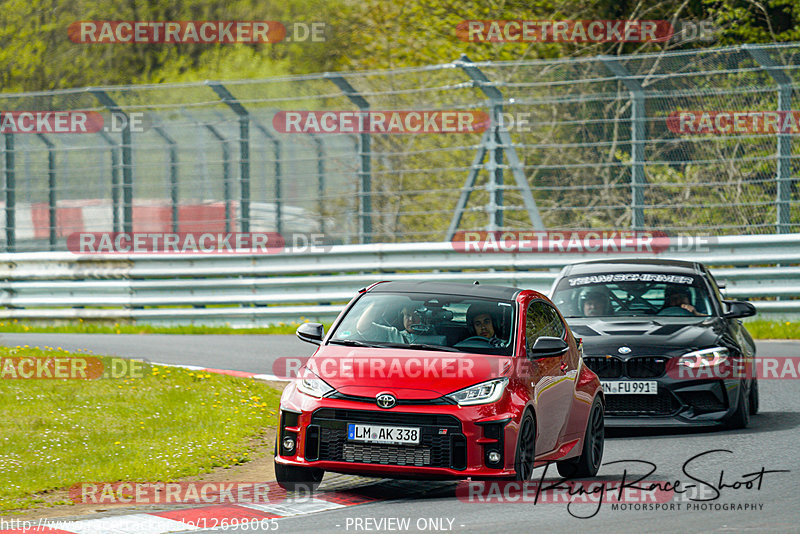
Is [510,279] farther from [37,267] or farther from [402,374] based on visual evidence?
[402,374]

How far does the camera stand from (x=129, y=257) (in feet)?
66.9

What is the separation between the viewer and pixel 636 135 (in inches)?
725

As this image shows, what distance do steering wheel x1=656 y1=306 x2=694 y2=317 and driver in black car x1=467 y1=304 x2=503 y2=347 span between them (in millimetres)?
3511

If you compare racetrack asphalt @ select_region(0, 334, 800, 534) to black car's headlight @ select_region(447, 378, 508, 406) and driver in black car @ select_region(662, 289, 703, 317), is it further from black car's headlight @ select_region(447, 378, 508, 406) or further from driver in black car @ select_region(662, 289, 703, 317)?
driver in black car @ select_region(662, 289, 703, 317)

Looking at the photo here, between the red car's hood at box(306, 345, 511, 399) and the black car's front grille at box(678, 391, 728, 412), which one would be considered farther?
the black car's front grille at box(678, 391, 728, 412)

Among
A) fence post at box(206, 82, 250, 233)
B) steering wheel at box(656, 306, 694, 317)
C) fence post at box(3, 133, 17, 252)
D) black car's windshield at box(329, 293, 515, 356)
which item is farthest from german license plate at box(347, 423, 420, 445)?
fence post at box(3, 133, 17, 252)

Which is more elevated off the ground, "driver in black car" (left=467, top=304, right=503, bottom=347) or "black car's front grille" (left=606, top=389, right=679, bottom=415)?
"driver in black car" (left=467, top=304, right=503, bottom=347)

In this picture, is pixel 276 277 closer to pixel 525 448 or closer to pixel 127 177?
pixel 127 177

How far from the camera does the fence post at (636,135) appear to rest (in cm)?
1831

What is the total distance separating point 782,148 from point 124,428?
10.9 meters

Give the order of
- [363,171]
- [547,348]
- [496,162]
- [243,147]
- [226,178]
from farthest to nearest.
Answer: [226,178]
[243,147]
[363,171]
[496,162]
[547,348]

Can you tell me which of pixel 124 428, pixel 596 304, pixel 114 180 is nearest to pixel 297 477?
pixel 124 428

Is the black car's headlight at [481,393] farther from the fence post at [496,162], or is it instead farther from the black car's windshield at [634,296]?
the fence post at [496,162]

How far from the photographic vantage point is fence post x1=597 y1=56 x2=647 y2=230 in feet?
60.1
